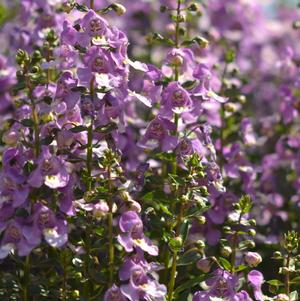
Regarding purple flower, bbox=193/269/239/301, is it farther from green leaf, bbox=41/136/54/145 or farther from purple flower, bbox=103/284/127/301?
green leaf, bbox=41/136/54/145

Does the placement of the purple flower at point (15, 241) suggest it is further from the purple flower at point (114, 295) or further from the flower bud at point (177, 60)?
the flower bud at point (177, 60)

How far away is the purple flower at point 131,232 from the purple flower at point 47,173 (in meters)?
0.22

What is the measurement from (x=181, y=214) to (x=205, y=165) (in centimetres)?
29

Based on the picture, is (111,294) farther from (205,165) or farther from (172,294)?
(205,165)

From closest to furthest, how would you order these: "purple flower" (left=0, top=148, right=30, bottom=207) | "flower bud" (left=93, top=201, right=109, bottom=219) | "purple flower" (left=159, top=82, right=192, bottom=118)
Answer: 1. "flower bud" (left=93, top=201, right=109, bottom=219)
2. "purple flower" (left=0, top=148, right=30, bottom=207)
3. "purple flower" (left=159, top=82, right=192, bottom=118)

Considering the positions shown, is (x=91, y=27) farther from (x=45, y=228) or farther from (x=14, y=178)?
(x=45, y=228)

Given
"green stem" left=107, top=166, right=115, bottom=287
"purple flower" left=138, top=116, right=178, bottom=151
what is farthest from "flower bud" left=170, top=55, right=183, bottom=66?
"green stem" left=107, top=166, right=115, bottom=287

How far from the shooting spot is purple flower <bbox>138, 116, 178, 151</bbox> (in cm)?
288

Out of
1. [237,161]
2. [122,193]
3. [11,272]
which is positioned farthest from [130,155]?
[122,193]

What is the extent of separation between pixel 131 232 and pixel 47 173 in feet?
1.04

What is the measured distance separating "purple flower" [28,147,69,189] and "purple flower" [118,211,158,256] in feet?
0.72

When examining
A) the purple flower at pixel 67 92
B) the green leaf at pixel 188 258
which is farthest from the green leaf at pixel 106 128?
the green leaf at pixel 188 258

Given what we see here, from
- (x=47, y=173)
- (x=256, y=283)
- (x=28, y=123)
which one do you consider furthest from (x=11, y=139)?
(x=256, y=283)

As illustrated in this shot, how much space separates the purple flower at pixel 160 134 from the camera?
2878mm
